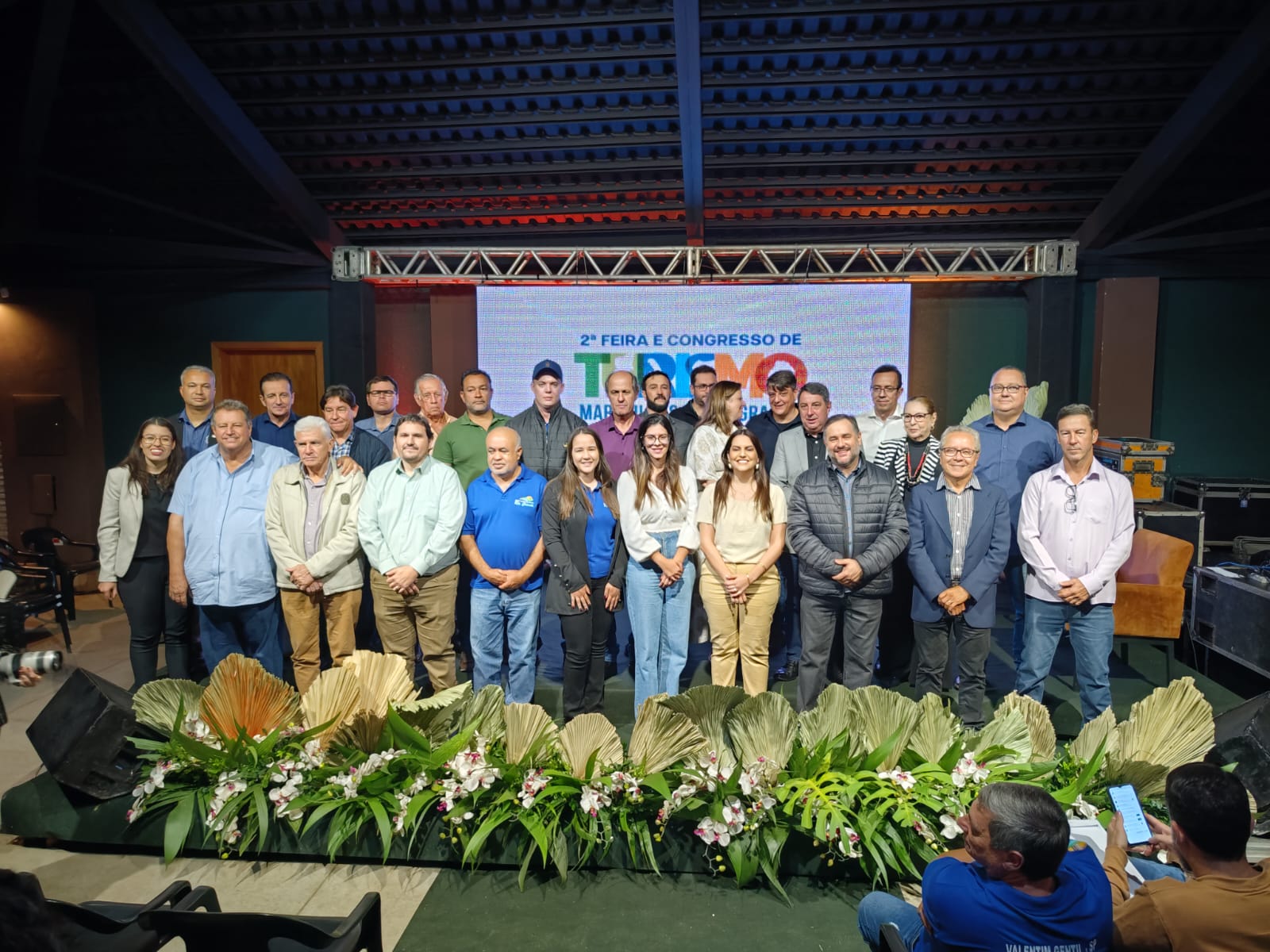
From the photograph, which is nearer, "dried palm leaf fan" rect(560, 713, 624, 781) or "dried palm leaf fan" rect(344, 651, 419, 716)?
"dried palm leaf fan" rect(560, 713, 624, 781)

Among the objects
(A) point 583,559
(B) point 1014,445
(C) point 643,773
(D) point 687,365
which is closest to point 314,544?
(A) point 583,559

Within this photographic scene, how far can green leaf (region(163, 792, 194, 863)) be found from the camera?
281 cm

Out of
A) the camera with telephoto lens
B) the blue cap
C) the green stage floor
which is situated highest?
the blue cap

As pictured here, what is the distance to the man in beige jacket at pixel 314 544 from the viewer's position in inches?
149

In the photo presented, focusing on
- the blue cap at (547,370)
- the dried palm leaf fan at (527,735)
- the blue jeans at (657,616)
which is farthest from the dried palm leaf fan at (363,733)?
the blue cap at (547,370)

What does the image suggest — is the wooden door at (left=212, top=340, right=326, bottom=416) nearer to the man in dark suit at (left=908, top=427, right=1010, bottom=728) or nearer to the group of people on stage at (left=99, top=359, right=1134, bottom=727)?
the group of people on stage at (left=99, top=359, right=1134, bottom=727)

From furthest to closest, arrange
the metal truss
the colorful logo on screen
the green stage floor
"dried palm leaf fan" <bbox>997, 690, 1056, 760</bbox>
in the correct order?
the colorful logo on screen → the metal truss → "dried palm leaf fan" <bbox>997, 690, 1056, 760</bbox> → the green stage floor

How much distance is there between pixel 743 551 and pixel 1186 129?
4612mm

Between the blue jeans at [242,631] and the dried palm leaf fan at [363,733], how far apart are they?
43.9 inches

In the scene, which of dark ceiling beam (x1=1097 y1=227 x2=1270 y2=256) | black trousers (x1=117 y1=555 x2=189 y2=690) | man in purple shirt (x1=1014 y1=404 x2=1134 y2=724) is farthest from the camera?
dark ceiling beam (x1=1097 y1=227 x2=1270 y2=256)

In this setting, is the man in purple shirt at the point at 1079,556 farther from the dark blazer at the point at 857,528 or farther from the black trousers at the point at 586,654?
the black trousers at the point at 586,654

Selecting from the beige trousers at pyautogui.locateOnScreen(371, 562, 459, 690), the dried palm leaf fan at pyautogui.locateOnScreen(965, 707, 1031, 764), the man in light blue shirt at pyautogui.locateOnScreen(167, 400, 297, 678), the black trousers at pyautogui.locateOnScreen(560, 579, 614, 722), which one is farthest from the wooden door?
the dried palm leaf fan at pyautogui.locateOnScreen(965, 707, 1031, 764)

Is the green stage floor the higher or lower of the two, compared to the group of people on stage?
lower

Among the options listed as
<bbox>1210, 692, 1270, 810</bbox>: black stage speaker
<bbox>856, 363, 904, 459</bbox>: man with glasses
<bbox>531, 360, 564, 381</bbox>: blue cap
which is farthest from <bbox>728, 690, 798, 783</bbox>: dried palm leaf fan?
<bbox>531, 360, 564, 381</bbox>: blue cap
